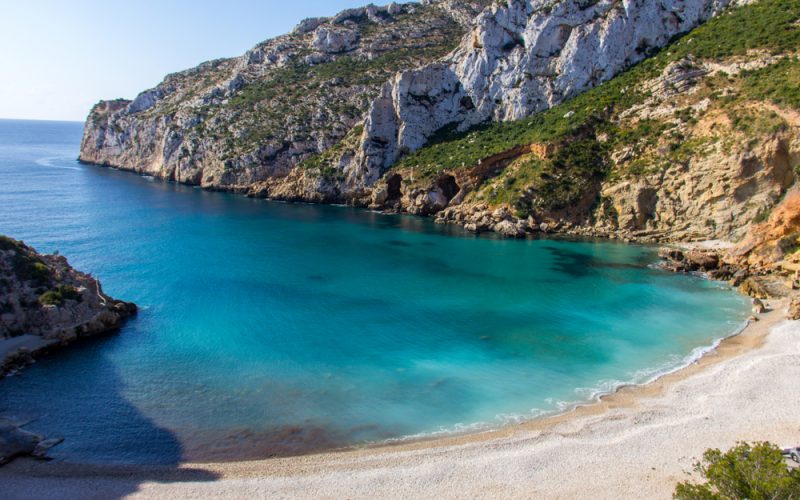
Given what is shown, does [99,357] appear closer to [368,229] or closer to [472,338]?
[472,338]

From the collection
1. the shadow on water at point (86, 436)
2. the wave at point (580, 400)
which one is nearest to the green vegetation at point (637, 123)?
the wave at point (580, 400)

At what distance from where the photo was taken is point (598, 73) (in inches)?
2943

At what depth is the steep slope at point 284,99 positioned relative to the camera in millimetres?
92312

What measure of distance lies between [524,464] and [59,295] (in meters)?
30.3

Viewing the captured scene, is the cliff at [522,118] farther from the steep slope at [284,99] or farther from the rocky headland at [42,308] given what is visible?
the rocky headland at [42,308]

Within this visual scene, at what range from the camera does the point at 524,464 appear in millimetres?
19609

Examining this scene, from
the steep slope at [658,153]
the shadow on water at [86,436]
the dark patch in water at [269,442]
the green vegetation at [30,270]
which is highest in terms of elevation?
the steep slope at [658,153]

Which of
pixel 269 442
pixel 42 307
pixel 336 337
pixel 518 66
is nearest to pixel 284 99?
pixel 518 66

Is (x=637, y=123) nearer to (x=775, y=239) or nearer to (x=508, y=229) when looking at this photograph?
(x=508, y=229)

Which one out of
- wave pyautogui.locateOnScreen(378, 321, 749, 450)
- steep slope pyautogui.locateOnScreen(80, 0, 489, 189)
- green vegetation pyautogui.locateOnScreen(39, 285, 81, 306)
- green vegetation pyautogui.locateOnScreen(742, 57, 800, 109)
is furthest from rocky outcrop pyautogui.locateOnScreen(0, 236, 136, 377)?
green vegetation pyautogui.locateOnScreen(742, 57, 800, 109)

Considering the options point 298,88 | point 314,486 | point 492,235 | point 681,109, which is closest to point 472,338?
point 314,486

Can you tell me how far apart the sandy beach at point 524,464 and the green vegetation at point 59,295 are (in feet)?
49.8

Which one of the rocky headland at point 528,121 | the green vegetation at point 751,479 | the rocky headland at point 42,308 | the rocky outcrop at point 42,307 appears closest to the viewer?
the green vegetation at point 751,479

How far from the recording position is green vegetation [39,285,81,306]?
1277 inches
